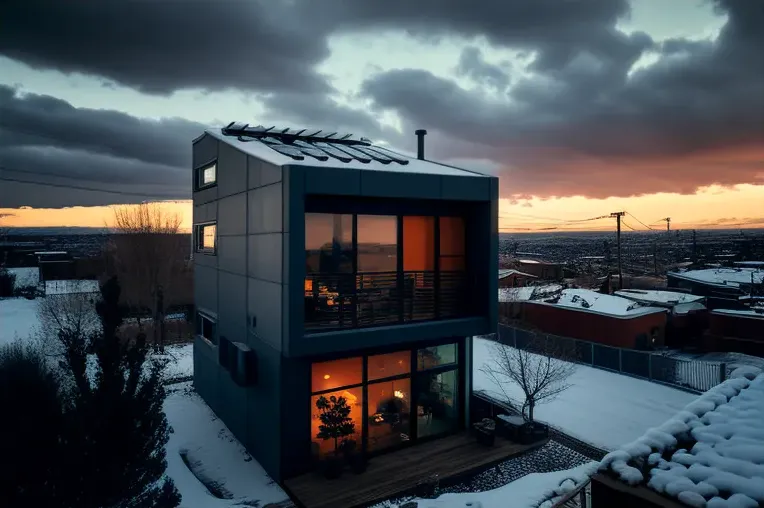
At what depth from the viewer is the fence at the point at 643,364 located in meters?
16.9

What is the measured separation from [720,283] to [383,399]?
1409 inches

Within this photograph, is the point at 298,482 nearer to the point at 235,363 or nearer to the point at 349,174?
the point at 235,363

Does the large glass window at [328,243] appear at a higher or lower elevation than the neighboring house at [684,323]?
higher

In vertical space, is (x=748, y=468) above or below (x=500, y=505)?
above

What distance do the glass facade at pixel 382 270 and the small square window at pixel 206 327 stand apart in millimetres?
5673

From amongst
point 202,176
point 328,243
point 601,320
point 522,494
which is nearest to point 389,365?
point 328,243

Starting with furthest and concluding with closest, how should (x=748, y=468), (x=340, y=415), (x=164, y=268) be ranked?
(x=164, y=268) < (x=340, y=415) < (x=748, y=468)

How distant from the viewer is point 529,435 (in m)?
12.0

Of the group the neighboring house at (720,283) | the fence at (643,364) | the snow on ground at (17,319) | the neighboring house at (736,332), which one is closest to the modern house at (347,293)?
the fence at (643,364)

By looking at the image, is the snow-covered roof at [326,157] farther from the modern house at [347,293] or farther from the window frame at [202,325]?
the window frame at [202,325]

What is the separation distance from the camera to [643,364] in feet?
61.1

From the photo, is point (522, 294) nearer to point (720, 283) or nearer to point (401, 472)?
point (720, 283)

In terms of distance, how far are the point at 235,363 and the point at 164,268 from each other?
883 inches

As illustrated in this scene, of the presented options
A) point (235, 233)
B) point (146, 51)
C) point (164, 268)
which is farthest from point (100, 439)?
point (164, 268)
